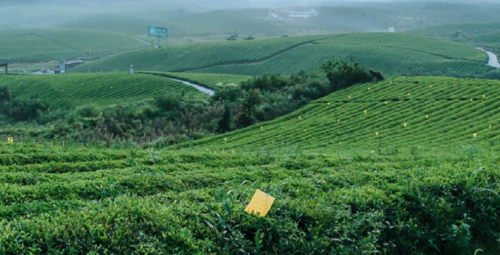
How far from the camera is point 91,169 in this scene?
1221 centimetres

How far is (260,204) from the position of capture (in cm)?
739

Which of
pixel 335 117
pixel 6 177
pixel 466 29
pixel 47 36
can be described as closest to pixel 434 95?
pixel 335 117

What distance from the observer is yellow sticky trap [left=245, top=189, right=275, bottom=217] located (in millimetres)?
7332

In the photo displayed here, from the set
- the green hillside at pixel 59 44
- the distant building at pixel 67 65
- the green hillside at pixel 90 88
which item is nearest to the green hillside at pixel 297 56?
the distant building at pixel 67 65

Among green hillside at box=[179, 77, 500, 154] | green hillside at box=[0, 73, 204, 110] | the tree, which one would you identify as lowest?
green hillside at box=[0, 73, 204, 110]

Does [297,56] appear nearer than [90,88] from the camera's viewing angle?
No

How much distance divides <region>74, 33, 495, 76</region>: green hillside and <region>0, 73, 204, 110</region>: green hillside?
106 feet

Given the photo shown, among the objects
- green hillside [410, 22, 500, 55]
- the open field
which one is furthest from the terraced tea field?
green hillside [410, 22, 500, 55]

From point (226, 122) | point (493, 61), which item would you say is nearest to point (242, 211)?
point (226, 122)

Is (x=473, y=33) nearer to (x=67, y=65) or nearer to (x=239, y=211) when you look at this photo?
(x=67, y=65)

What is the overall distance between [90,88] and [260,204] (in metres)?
62.0

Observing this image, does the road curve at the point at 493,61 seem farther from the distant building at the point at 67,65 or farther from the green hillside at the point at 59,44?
the green hillside at the point at 59,44

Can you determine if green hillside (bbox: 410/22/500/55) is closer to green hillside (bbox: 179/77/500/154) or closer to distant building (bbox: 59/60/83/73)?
green hillside (bbox: 179/77/500/154)

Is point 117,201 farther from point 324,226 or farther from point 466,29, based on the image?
point 466,29
